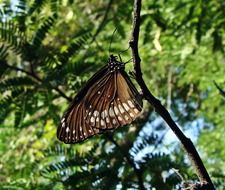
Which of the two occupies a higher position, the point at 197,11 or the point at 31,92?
the point at 197,11

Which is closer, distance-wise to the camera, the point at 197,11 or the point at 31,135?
the point at 197,11

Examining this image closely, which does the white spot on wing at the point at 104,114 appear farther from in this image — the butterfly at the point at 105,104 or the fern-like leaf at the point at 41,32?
the fern-like leaf at the point at 41,32

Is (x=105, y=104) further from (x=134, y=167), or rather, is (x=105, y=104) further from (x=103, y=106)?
(x=134, y=167)

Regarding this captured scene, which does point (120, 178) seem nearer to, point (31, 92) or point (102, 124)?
point (31, 92)

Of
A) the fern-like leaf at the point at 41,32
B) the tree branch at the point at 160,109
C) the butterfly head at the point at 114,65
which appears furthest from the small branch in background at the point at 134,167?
the tree branch at the point at 160,109

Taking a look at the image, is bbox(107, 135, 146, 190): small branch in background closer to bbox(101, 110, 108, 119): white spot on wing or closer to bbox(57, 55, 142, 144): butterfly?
bbox(57, 55, 142, 144): butterfly

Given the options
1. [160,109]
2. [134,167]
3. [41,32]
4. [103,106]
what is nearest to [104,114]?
[103,106]

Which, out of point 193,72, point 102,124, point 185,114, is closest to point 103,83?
point 102,124
